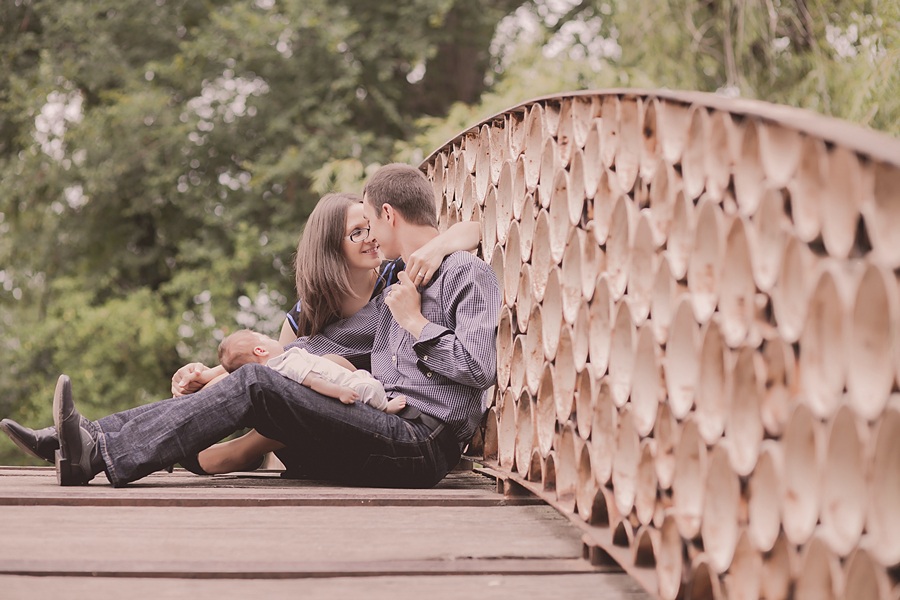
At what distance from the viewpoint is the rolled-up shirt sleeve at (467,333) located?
2.71 meters

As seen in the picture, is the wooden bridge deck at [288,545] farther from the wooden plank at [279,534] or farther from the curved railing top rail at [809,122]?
the curved railing top rail at [809,122]

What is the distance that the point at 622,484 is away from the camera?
1.85 m

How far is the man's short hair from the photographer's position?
3027 millimetres

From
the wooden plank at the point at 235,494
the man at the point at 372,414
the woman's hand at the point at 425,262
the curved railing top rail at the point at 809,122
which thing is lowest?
the wooden plank at the point at 235,494

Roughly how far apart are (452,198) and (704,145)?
2.10 metres

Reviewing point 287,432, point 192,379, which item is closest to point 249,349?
point 192,379

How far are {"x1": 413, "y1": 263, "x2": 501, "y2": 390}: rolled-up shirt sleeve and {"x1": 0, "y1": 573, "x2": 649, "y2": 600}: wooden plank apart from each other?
948 millimetres

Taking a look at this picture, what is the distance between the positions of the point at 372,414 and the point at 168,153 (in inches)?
304

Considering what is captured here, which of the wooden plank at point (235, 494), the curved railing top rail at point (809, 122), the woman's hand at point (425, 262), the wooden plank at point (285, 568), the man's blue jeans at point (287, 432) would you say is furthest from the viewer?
the woman's hand at point (425, 262)

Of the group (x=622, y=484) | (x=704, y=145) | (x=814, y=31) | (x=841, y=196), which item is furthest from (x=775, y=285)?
(x=814, y=31)

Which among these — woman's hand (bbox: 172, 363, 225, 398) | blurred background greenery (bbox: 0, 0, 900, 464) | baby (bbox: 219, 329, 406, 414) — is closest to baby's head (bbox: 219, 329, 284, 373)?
woman's hand (bbox: 172, 363, 225, 398)

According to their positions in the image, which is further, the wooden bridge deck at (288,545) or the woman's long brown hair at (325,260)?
the woman's long brown hair at (325,260)

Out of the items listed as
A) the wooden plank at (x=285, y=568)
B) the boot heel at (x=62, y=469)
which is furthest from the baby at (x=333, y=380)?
the wooden plank at (x=285, y=568)

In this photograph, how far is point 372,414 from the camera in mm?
2801
